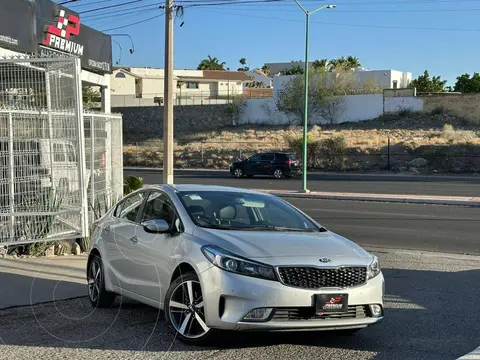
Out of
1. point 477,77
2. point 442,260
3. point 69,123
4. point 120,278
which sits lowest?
point 442,260

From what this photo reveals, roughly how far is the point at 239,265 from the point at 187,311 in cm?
74

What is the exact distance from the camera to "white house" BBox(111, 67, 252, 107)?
8488 centimetres

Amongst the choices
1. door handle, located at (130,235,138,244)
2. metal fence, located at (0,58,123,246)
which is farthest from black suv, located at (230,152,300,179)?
door handle, located at (130,235,138,244)

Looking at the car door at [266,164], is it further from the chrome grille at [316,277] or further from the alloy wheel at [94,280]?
the chrome grille at [316,277]

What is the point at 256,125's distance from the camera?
71.8 metres

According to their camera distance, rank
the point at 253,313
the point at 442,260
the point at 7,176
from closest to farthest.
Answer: the point at 253,313 → the point at 7,176 → the point at 442,260

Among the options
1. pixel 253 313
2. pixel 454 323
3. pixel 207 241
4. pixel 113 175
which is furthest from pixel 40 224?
pixel 454 323

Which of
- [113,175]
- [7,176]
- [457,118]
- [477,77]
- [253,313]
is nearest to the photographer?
[253,313]

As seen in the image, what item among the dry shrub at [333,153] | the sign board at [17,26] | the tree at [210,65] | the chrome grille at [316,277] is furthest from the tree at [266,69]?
the chrome grille at [316,277]

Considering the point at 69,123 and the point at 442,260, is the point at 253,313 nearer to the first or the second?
the point at 69,123

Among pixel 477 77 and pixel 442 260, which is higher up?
pixel 477 77

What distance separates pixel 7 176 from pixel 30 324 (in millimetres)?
3591

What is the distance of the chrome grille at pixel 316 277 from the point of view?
529 cm

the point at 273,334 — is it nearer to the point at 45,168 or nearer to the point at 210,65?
the point at 45,168
